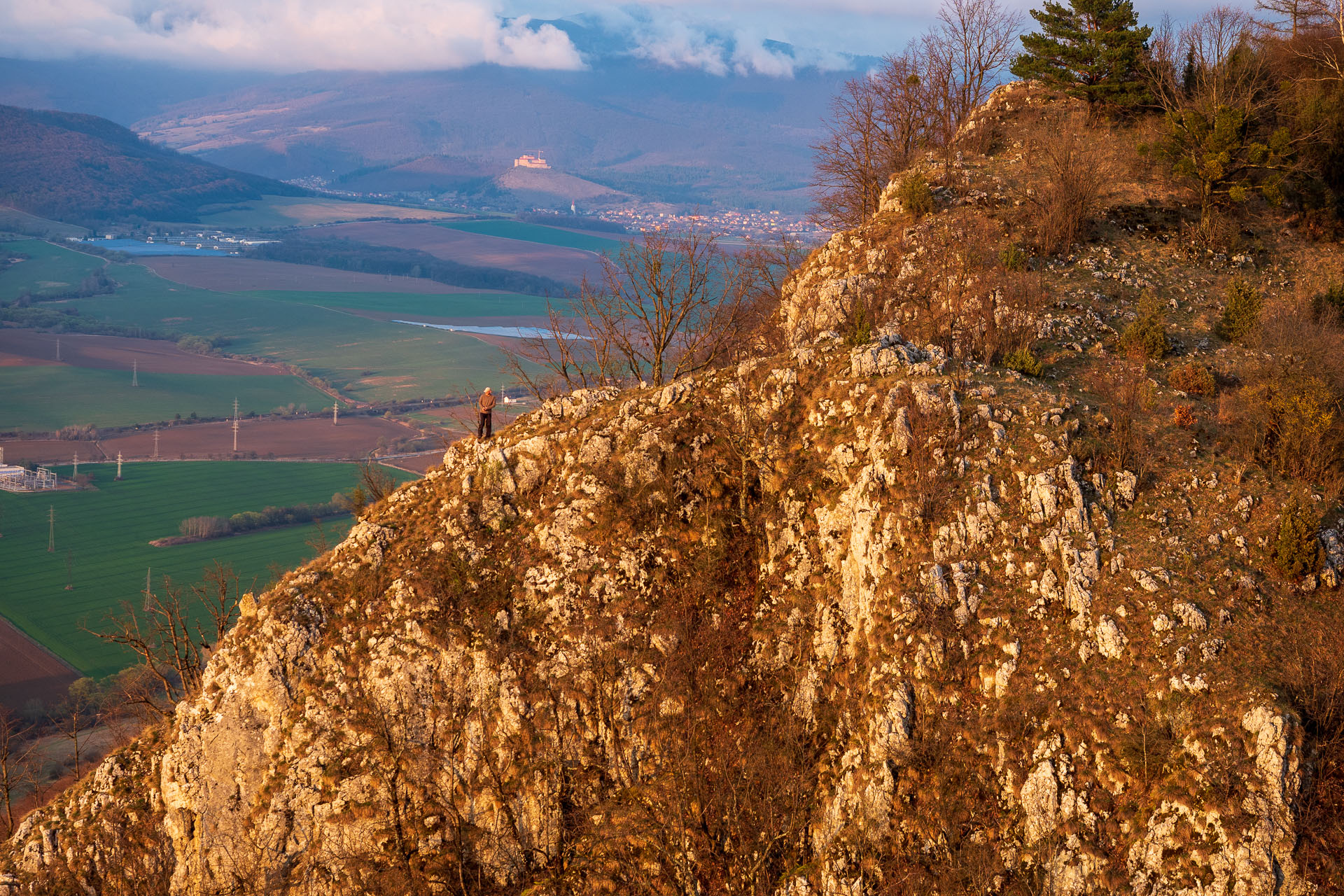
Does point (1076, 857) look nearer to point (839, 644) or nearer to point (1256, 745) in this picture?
point (1256, 745)

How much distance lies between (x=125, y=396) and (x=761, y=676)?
164m

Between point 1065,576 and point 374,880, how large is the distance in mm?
18668

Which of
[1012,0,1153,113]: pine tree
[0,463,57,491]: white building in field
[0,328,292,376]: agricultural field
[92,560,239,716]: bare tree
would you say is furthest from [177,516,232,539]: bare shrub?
[1012,0,1153,113]: pine tree

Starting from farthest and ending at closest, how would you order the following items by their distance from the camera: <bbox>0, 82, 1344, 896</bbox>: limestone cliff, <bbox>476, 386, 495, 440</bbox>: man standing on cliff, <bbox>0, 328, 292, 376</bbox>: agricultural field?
1. <bbox>0, 328, 292, 376</bbox>: agricultural field
2. <bbox>476, 386, 495, 440</bbox>: man standing on cliff
3. <bbox>0, 82, 1344, 896</bbox>: limestone cliff

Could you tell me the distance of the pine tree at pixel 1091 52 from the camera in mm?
42844

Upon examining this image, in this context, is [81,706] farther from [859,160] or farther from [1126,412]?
Result: [1126,412]

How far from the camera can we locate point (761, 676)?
24.7 metres

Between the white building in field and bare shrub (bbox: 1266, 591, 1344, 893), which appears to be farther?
the white building in field

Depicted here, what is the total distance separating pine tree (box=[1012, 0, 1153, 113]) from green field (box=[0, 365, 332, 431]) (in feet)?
457

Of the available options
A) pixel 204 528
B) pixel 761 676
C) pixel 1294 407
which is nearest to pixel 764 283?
pixel 1294 407

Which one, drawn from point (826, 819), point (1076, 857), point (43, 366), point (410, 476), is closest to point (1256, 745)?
point (1076, 857)

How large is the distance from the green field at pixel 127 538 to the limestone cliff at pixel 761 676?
6229 centimetres

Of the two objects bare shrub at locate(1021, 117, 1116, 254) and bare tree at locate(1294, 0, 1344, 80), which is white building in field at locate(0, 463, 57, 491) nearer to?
bare shrub at locate(1021, 117, 1116, 254)

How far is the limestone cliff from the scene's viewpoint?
765 inches
